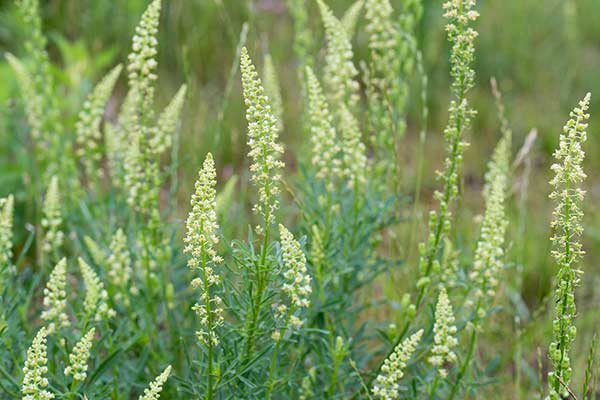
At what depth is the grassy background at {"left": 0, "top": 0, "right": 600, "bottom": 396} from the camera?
418 centimetres

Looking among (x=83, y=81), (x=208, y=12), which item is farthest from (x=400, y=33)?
(x=208, y=12)

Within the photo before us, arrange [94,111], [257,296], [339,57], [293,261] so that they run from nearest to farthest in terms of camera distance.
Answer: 1. [293,261]
2. [257,296]
3. [339,57]
4. [94,111]

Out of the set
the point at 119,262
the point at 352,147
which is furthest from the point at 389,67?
the point at 119,262

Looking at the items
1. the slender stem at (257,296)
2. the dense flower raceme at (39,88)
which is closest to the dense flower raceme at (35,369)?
the slender stem at (257,296)

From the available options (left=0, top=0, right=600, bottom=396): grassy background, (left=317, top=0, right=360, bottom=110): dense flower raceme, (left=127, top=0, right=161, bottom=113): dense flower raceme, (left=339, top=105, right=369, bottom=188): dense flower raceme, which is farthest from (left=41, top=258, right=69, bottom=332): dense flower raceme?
(left=0, top=0, right=600, bottom=396): grassy background

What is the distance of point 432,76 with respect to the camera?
5.89 m

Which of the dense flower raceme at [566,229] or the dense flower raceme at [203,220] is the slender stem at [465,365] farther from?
the dense flower raceme at [203,220]

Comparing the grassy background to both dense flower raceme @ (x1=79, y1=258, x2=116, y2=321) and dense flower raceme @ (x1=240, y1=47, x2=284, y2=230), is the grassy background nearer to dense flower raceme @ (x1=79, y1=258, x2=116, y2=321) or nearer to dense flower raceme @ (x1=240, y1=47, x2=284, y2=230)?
dense flower raceme @ (x1=79, y1=258, x2=116, y2=321)

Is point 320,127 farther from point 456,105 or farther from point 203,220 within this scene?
point 203,220

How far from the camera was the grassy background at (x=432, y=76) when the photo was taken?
418 centimetres

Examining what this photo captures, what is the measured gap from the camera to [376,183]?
312 centimetres

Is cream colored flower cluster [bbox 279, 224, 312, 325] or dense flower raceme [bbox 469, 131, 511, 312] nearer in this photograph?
cream colored flower cluster [bbox 279, 224, 312, 325]

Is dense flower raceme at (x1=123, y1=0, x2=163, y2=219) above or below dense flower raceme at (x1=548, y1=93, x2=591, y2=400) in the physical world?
above

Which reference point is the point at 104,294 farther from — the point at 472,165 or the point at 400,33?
the point at 472,165
